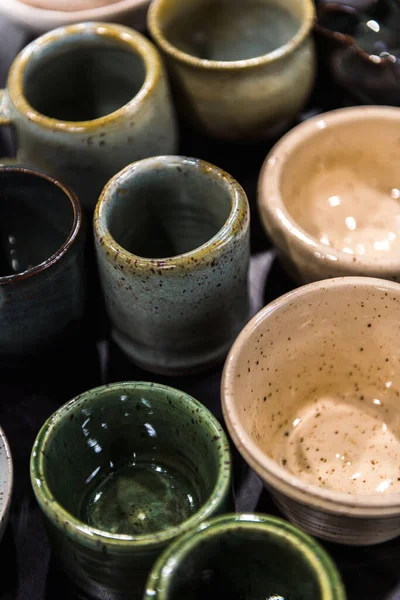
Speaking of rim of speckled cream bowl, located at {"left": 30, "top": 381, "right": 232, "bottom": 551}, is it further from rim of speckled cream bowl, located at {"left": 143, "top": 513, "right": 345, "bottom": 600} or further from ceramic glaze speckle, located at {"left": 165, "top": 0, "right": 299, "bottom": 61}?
ceramic glaze speckle, located at {"left": 165, "top": 0, "right": 299, "bottom": 61}

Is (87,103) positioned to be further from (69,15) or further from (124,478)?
(124,478)

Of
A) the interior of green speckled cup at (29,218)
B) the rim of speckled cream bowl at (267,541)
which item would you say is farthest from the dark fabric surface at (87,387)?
the rim of speckled cream bowl at (267,541)

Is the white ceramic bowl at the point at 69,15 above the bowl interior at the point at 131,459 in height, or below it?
above

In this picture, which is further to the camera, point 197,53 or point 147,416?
point 197,53

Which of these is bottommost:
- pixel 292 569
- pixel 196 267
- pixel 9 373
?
pixel 9 373

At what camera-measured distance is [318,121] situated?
1207 millimetres

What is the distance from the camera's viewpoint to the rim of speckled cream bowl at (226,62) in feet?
3.82

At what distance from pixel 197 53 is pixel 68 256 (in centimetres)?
60

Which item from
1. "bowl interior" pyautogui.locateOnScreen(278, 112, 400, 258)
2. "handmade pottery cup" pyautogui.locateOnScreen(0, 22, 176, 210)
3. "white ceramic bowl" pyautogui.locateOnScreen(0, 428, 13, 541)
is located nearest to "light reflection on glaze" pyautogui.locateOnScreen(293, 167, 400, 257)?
"bowl interior" pyautogui.locateOnScreen(278, 112, 400, 258)

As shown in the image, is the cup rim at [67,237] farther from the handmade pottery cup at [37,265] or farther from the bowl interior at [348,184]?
the bowl interior at [348,184]

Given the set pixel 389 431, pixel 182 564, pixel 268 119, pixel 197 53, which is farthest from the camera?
pixel 197 53

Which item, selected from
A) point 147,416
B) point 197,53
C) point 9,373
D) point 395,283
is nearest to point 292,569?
point 147,416

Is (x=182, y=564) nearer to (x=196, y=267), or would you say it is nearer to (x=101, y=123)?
(x=196, y=267)

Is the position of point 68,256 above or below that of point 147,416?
Answer: above
